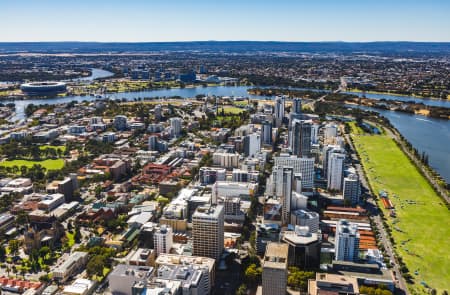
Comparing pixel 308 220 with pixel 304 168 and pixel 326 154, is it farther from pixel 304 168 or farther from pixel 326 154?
pixel 326 154

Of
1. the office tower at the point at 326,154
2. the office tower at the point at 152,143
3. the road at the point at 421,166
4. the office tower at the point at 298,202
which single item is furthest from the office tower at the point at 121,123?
the road at the point at 421,166

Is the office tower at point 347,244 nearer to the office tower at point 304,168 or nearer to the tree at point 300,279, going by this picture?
the tree at point 300,279

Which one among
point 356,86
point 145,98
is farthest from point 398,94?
point 145,98

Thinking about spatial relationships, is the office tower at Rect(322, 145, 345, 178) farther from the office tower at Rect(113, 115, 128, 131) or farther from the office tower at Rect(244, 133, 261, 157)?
the office tower at Rect(113, 115, 128, 131)

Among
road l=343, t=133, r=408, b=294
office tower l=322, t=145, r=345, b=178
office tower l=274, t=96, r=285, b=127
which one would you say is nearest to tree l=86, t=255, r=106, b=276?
road l=343, t=133, r=408, b=294

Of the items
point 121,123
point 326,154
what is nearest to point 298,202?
point 326,154

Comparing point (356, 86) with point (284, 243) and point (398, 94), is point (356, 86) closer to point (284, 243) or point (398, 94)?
point (398, 94)
